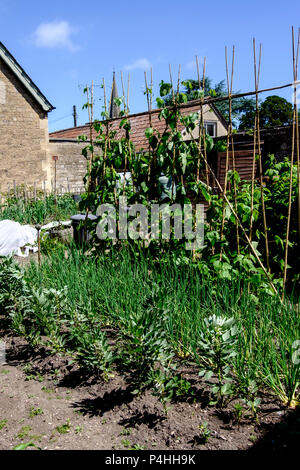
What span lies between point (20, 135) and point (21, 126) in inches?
13.9

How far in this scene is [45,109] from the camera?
52.1ft

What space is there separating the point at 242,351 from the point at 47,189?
49.0ft

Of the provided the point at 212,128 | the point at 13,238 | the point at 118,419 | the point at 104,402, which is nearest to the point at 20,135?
the point at 13,238

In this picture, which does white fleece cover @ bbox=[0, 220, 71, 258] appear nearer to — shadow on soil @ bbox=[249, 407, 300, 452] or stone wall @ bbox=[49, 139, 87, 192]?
shadow on soil @ bbox=[249, 407, 300, 452]

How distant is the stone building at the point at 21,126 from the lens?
15195 millimetres

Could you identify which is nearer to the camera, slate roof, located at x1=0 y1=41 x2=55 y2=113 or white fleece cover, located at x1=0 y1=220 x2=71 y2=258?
white fleece cover, located at x1=0 y1=220 x2=71 y2=258

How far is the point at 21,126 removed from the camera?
51.1 feet

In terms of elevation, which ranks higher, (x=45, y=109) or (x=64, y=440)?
(x=45, y=109)

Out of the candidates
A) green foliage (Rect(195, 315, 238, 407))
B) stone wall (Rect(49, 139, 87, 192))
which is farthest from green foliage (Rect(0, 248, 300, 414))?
stone wall (Rect(49, 139, 87, 192))

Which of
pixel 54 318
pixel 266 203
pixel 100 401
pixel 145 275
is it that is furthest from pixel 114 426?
pixel 266 203

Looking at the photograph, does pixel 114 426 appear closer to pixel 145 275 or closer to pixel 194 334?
pixel 194 334

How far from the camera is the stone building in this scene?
1520 cm

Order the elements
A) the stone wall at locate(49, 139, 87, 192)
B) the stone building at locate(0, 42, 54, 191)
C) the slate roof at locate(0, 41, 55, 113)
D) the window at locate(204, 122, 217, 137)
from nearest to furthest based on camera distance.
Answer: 1. the slate roof at locate(0, 41, 55, 113)
2. the stone building at locate(0, 42, 54, 191)
3. the stone wall at locate(49, 139, 87, 192)
4. the window at locate(204, 122, 217, 137)

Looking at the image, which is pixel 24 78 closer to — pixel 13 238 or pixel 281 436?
pixel 13 238
